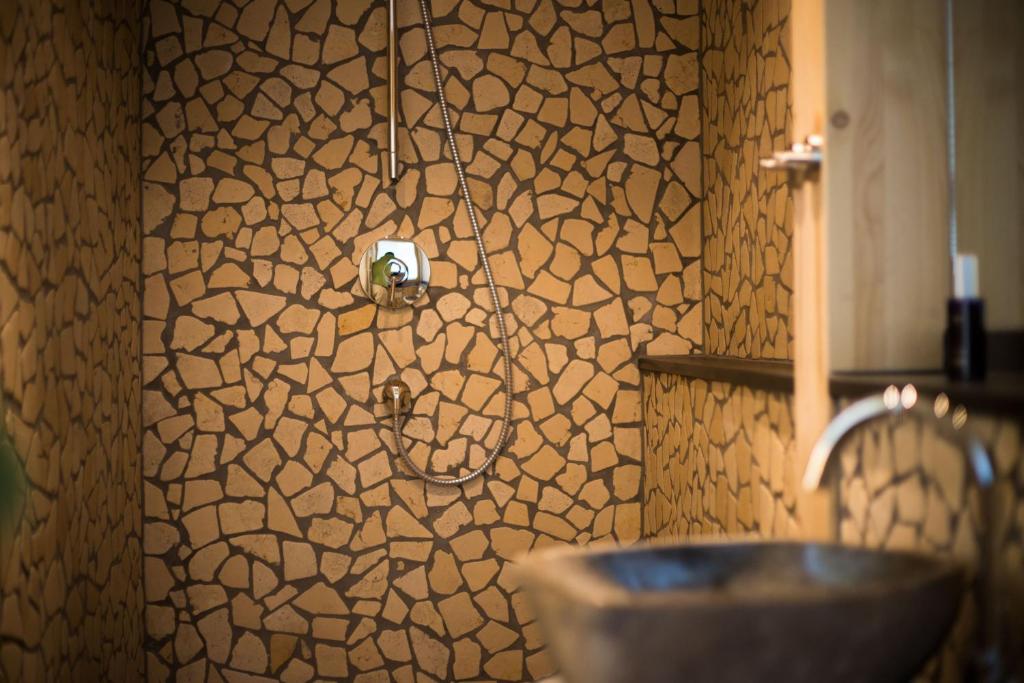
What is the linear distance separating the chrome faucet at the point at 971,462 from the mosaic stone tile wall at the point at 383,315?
69.9 inches

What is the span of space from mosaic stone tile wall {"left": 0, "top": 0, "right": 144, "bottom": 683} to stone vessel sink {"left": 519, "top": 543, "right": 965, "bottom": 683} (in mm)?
1109

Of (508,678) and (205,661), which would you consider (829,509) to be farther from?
(205,661)

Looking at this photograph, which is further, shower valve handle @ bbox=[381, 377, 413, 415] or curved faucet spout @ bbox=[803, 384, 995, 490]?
shower valve handle @ bbox=[381, 377, 413, 415]

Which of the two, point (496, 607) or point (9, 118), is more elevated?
point (9, 118)

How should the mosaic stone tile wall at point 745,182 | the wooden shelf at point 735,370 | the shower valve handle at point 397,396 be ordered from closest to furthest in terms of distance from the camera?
the wooden shelf at point 735,370
the mosaic stone tile wall at point 745,182
the shower valve handle at point 397,396

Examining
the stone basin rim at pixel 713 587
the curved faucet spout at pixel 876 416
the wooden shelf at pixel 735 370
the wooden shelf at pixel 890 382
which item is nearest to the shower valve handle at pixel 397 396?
the wooden shelf at pixel 735 370

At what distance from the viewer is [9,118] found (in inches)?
71.7

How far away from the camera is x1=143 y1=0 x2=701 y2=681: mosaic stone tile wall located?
107 inches

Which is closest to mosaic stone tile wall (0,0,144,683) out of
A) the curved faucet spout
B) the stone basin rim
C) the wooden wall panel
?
the stone basin rim

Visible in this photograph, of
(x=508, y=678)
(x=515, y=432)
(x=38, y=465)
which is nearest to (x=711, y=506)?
(x=515, y=432)

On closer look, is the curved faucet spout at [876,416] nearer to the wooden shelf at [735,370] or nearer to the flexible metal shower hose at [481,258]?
the wooden shelf at [735,370]

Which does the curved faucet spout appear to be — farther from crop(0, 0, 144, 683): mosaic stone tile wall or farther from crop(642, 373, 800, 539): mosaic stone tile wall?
crop(0, 0, 144, 683): mosaic stone tile wall

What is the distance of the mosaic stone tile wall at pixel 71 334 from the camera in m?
1.83

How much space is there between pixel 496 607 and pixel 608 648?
2040 mm
